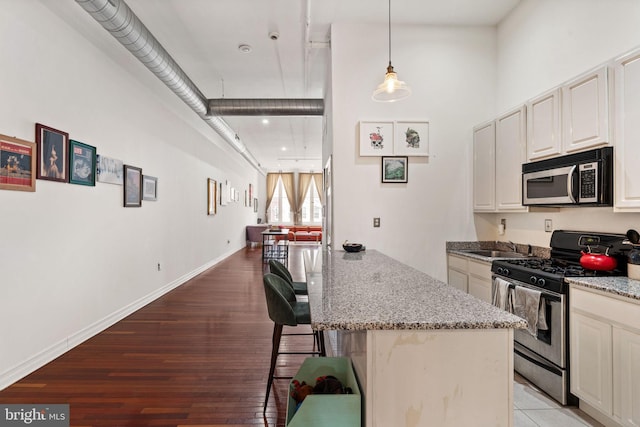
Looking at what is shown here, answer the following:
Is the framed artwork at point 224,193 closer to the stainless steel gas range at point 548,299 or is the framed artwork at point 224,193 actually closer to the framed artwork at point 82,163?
the framed artwork at point 82,163

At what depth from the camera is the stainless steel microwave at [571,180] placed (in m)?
2.12

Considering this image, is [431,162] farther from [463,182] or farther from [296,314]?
[296,314]

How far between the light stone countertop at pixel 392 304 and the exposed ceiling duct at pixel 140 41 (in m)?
2.73

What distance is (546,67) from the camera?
9.52ft

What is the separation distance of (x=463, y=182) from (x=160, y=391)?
11.4ft

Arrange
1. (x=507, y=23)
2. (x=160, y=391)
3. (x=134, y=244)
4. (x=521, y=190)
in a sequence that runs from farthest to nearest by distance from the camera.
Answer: (x=134, y=244), (x=507, y=23), (x=521, y=190), (x=160, y=391)

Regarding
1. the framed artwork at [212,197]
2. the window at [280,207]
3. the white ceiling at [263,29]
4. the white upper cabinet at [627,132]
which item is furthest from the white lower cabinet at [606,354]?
the window at [280,207]

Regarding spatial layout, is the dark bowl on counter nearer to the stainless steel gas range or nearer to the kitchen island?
the stainless steel gas range

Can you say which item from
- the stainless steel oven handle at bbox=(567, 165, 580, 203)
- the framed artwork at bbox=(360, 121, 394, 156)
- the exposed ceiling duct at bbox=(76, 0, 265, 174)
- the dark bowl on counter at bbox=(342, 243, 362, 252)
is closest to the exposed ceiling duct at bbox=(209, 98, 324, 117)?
the exposed ceiling duct at bbox=(76, 0, 265, 174)

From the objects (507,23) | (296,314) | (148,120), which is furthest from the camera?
(148,120)

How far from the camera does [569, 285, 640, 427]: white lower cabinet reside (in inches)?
64.8

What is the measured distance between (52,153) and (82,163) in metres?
0.37

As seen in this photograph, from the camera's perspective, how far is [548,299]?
212 centimetres

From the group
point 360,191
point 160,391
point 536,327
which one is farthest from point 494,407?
point 360,191
